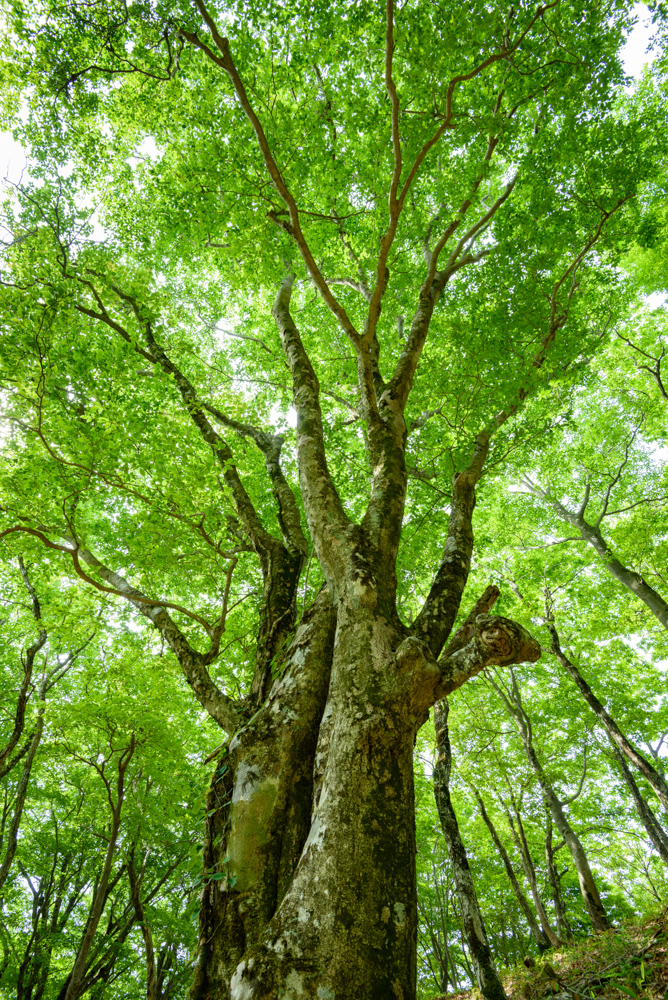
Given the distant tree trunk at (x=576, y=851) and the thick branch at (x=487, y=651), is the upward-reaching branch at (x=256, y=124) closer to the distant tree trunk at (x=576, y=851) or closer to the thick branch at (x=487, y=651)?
the thick branch at (x=487, y=651)

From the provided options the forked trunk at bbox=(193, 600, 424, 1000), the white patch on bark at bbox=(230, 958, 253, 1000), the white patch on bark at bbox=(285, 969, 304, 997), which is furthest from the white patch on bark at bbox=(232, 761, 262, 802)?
the white patch on bark at bbox=(285, 969, 304, 997)

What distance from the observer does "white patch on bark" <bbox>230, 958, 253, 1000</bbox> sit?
158 centimetres

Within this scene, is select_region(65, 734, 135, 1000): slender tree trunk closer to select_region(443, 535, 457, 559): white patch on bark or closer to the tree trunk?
the tree trunk

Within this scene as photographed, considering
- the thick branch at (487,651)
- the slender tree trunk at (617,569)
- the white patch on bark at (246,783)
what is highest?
the slender tree trunk at (617,569)

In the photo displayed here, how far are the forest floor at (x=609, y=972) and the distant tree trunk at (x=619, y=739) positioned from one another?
242 cm

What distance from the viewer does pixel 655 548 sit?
9.60m

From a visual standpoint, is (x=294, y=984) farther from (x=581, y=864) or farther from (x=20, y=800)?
(x=581, y=864)

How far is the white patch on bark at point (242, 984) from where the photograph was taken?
1.58 metres

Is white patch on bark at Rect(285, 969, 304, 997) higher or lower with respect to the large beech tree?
lower

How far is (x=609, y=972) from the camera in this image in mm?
5133

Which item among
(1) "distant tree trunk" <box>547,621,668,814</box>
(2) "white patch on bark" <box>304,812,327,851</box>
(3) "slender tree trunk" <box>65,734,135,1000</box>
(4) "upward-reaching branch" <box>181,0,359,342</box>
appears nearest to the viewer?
(2) "white patch on bark" <box>304,812,327,851</box>

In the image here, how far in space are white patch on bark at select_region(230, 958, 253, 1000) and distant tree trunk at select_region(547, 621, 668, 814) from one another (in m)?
9.39

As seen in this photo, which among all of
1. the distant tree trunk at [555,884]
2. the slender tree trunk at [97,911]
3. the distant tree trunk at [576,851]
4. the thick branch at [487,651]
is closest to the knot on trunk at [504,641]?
the thick branch at [487,651]

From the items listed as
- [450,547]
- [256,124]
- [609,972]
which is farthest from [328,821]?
[609,972]
